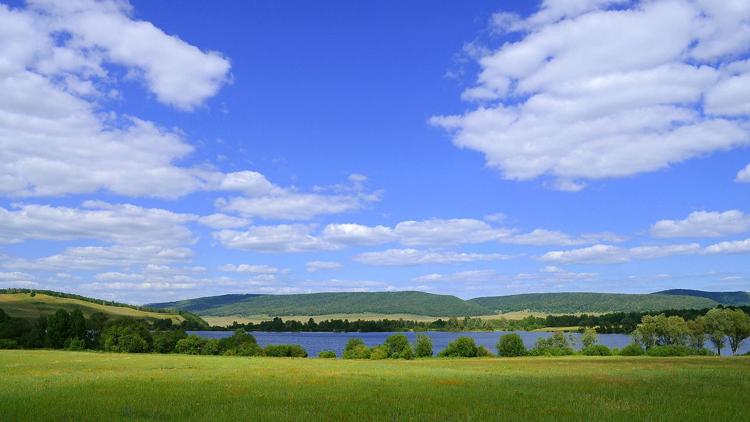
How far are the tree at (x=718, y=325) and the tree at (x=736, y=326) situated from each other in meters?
0.47

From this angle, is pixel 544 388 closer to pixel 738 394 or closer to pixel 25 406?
pixel 738 394

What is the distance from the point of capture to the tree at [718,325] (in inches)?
4690

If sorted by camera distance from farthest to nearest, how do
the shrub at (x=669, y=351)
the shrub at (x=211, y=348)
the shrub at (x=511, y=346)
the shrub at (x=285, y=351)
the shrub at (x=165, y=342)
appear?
the shrub at (x=165, y=342) → the shrub at (x=211, y=348) → the shrub at (x=511, y=346) → the shrub at (x=285, y=351) → the shrub at (x=669, y=351)

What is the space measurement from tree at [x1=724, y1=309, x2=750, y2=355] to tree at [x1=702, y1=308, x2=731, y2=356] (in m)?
0.47

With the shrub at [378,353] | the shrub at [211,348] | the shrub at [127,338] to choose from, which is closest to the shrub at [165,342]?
the shrub at [127,338]

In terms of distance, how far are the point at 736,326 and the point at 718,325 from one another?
3.21m

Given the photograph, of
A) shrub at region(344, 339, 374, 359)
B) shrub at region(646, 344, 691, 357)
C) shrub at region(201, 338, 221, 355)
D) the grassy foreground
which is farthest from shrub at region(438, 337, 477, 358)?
the grassy foreground

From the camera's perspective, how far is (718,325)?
395 ft

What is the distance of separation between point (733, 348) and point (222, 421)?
5168 inches

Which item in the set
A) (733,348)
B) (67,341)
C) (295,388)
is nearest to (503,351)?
(733,348)

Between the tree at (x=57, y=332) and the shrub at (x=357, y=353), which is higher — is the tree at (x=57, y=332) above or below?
above

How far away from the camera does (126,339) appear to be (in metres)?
110

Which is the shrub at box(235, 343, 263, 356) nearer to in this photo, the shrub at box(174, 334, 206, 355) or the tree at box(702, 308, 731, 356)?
the shrub at box(174, 334, 206, 355)

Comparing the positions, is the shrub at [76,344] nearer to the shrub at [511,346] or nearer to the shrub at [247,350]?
the shrub at [247,350]
